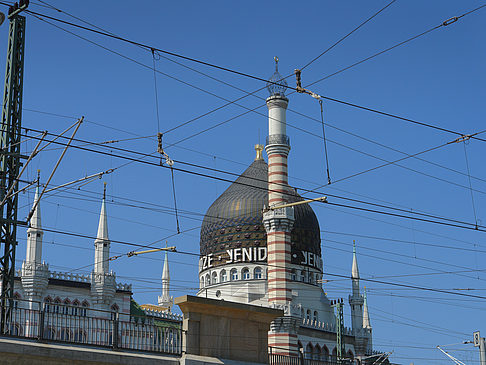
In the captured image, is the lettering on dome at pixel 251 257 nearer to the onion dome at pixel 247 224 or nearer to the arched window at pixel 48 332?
the onion dome at pixel 247 224

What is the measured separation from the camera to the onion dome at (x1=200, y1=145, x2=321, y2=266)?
6200 cm

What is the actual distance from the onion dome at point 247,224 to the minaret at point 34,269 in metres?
15.3

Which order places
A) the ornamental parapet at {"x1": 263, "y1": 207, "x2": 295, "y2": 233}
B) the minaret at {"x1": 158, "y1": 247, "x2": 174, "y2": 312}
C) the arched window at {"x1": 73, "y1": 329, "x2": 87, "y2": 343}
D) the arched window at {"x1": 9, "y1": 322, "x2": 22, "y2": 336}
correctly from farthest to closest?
the minaret at {"x1": 158, "y1": 247, "x2": 174, "y2": 312} < the ornamental parapet at {"x1": 263, "y1": 207, "x2": 295, "y2": 233} < the arched window at {"x1": 73, "y1": 329, "x2": 87, "y2": 343} < the arched window at {"x1": 9, "y1": 322, "x2": 22, "y2": 336}

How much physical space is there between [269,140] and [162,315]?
52.0 feet

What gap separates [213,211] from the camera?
2564 inches

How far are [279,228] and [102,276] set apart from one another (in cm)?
1218

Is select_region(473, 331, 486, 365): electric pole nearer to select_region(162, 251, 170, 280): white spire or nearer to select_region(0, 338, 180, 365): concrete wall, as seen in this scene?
select_region(0, 338, 180, 365): concrete wall

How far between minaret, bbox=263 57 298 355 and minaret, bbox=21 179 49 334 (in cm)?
1464

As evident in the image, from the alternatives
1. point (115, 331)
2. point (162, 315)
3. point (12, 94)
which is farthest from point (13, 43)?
point (162, 315)

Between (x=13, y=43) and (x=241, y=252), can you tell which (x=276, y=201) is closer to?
(x=241, y=252)

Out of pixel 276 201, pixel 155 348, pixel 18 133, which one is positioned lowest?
pixel 155 348

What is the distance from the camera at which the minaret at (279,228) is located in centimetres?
5228

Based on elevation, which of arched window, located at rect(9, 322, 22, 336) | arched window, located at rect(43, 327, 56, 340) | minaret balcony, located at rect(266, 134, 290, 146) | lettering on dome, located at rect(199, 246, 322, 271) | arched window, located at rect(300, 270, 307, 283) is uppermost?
minaret balcony, located at rect(266, 134, 290, 146)

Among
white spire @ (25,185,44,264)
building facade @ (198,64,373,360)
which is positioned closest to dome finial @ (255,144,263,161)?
building facade @ (198,64,373,360)
